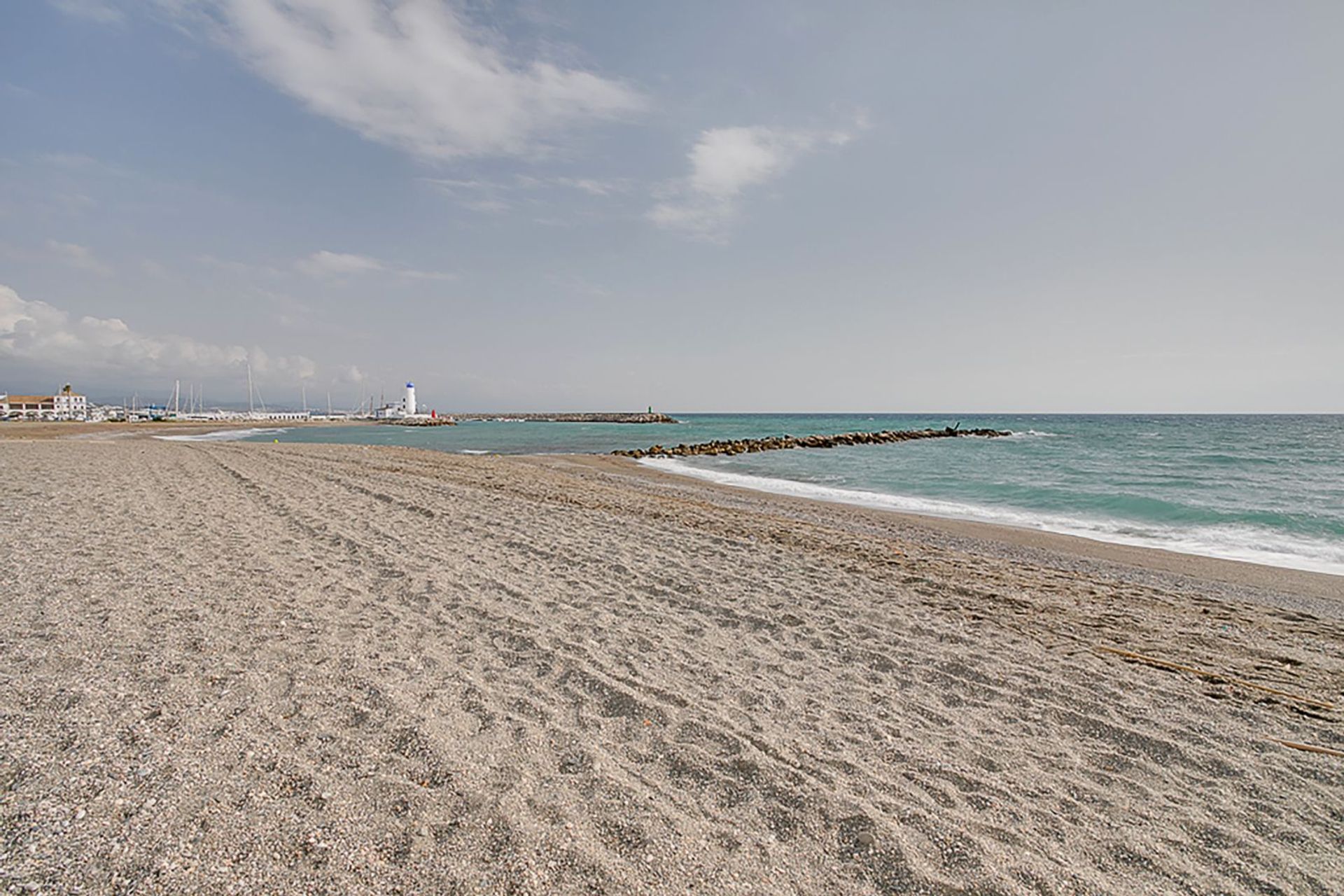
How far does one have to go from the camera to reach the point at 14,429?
40.6 m

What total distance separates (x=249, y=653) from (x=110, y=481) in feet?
35.0

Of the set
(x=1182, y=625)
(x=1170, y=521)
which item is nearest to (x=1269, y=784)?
(x=1182, y=625)

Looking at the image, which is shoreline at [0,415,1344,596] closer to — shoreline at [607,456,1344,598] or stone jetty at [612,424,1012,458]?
shoreline at [607,456,1344,598]

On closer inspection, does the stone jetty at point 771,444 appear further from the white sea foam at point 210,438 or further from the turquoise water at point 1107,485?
the white sea foam at point 210,438

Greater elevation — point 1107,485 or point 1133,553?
point 1107,485

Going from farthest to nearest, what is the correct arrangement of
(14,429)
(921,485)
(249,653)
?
1. (14,429)
2. (921,485)
3. (249,653)

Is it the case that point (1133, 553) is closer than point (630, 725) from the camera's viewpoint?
No

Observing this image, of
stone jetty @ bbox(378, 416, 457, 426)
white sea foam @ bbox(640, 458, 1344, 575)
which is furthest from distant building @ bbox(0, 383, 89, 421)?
white sea foam @ bbox(640, 458, 1344, 575)

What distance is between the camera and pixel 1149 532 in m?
11.8

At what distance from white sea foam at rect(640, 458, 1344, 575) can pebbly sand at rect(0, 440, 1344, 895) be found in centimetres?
298

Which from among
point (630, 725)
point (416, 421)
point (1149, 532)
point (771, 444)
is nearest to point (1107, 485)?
point (1149, 532)

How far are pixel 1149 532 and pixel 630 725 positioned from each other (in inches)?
496

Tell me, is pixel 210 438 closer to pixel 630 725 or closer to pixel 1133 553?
pixel 630 725

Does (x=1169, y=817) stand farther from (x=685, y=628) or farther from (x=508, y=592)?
(x=508, y=592)
